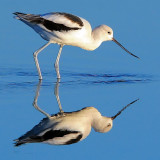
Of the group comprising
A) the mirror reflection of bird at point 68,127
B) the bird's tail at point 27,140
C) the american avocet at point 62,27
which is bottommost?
the bird's tail at point 27,140

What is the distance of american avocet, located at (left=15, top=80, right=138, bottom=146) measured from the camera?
261 inches

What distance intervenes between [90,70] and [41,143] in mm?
5612

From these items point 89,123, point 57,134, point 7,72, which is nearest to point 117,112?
point 89,123

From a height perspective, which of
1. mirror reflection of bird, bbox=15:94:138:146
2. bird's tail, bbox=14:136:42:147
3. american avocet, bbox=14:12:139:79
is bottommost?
bird's tail, bbox=14:136:42:147

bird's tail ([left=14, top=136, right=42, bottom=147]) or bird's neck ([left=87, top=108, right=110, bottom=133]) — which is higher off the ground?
bird's neck ([left=87, top=108, right=110, bottom=133])

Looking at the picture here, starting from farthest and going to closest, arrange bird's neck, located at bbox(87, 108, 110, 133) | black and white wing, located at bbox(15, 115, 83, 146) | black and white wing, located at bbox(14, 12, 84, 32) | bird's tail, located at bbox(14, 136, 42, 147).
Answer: black and white wing, located at bbox(14, 12, 84, 32)
bird's neck, located at bbox(87, 108, 110, 133)
black and white wing, located at bbox(15, 115, 83, 146)
bird's tail, located at bbox(14, 136, 42, 147)

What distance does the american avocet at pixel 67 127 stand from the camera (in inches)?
261

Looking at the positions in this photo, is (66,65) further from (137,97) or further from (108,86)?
(137,97)

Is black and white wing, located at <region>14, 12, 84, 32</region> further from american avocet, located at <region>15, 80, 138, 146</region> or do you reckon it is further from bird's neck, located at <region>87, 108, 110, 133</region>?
bird's neck, located at <region>87, 108, 110, 133</region>

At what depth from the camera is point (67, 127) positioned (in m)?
7.13

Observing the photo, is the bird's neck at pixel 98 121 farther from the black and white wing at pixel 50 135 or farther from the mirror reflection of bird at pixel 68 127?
the black and white wing at pixel 50 135

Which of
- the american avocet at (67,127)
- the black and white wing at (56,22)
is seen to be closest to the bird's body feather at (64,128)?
the american avocet at (67,127)

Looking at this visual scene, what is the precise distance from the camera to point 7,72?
11312 mm

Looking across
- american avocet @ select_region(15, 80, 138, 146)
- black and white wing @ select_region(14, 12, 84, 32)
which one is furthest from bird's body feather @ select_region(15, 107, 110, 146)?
black and white wing @ select_region(14, 12, 84, 32)
